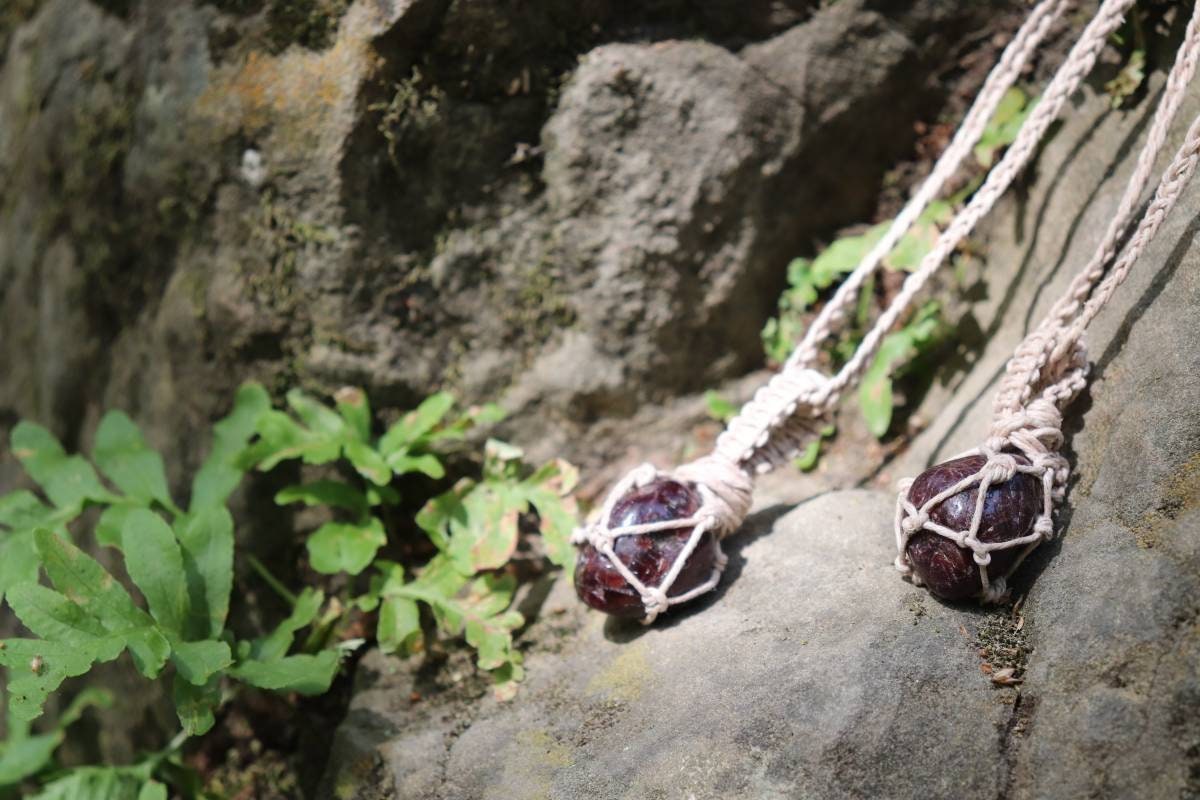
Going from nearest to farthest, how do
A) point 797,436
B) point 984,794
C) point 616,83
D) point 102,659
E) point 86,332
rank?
point 984,794 < point 102,659 < point 797,436 < point 616,83 < point 86,332

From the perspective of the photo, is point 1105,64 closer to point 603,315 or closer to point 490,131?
point 603,315

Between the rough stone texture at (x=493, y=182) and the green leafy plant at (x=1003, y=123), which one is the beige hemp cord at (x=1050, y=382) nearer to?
the green leafy plant at (x=1003, y=123)

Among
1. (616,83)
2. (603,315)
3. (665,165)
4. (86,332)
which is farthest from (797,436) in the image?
(86,332)

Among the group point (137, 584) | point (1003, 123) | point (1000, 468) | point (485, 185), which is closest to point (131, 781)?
point (137, 584)

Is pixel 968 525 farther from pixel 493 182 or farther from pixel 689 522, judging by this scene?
pixel 493 182

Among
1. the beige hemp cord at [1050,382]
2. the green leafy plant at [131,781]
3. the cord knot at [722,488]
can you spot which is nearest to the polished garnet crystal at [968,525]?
the beige hemp cord at [1050,382]

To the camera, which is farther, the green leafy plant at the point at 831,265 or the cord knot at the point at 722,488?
the green leafy plant at the point at 831,265
